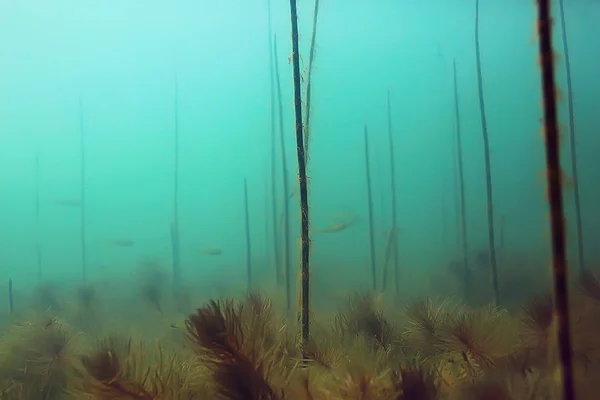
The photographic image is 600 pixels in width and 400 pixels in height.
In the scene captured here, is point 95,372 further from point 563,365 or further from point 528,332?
point 528,332

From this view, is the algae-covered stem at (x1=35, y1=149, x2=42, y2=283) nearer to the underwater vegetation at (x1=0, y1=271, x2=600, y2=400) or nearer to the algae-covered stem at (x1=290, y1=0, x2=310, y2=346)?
the underwater vegetation at (x1=0, y1=271, x2=600, y2=400)

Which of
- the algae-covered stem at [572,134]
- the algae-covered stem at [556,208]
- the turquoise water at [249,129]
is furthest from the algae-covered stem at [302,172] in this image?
the algae-covered stem at [572,134]

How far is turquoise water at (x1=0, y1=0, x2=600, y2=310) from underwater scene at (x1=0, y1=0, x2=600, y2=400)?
0.02 m

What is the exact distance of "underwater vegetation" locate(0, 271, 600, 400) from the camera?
1445mm

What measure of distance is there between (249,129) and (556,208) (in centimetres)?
463

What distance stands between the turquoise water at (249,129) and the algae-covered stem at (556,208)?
3.37m

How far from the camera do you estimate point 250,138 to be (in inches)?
213

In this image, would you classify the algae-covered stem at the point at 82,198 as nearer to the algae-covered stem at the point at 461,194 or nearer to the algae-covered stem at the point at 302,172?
the algae-covered stem at the point at 302,172

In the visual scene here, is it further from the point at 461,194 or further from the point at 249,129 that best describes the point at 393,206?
the point at 249,129

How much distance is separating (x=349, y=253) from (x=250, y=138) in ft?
6.86

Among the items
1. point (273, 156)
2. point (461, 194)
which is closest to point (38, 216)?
point (273, 156)

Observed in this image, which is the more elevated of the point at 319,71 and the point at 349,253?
the point at 319,71

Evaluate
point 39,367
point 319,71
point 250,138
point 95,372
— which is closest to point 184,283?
point 250,138

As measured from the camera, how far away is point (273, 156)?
4652mm
